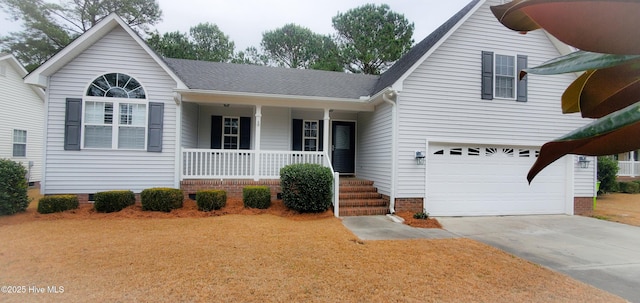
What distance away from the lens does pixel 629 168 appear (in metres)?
17.5

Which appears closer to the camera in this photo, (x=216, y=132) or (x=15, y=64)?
(x=216, y=132)

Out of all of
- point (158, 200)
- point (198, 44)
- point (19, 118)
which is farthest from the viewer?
point (198, 44)

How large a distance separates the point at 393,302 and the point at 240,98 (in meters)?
7.35

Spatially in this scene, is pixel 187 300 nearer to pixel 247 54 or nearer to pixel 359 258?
pixel 359 258

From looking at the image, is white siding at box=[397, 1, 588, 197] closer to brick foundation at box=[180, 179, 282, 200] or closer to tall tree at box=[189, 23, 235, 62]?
brick foundation at box=[180, 179, 282, 200]

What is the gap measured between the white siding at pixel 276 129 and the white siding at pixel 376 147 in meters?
2.60

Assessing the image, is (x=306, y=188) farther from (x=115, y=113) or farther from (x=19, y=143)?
(x=19, y=143)

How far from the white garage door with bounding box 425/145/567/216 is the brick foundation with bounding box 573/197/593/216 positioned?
35 cm

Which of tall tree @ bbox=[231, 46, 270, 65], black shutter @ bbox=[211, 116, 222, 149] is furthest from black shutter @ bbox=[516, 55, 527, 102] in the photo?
tall tree @ bbox=[231, 46, 270, 65]

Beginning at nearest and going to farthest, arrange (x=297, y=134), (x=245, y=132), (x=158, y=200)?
(x=158, y=200) → (x=245, y=132) → (x=297, y=134)

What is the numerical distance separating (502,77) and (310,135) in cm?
629

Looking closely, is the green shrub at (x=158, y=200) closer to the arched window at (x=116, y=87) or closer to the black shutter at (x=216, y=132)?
the arched window at (x=116, y=87)

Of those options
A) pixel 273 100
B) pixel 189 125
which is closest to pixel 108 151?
pixel 189 125

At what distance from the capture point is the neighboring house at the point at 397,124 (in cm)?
828
